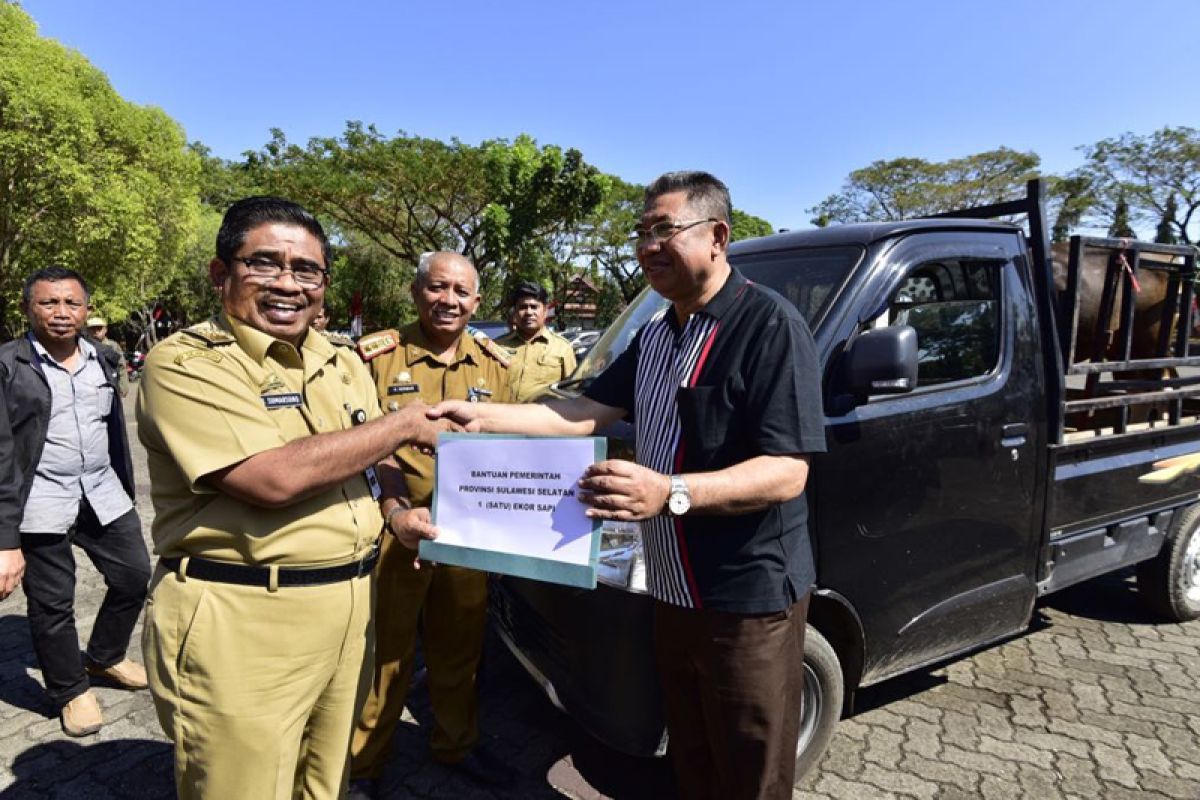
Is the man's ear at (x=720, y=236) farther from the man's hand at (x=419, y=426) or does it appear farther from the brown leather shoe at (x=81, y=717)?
the brown leather shoe at (x=81, y=717)

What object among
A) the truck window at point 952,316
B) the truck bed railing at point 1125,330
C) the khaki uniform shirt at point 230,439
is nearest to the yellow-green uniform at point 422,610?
the khaki uniform shirt at point 230,439

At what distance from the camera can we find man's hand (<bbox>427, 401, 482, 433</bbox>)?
6.38 ft

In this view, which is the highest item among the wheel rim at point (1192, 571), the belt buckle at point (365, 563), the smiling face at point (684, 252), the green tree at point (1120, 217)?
the green tree at point (1120, 217)

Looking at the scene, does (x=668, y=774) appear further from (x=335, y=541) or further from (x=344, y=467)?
(x=344, y=467)

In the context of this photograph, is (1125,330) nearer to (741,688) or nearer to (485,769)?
(741,688)

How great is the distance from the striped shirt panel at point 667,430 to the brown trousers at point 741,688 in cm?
8

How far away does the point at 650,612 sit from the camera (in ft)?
7.00

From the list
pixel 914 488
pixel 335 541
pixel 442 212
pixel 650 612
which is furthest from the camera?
pixel 442 212

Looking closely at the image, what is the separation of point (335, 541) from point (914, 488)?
2.07 metres

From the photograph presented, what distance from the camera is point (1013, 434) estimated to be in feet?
9.60

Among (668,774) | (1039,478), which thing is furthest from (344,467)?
(1039,478)

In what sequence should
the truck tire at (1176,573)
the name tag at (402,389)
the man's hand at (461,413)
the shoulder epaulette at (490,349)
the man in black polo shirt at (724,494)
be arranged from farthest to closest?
the truck tire at (1176,573) → the shoulder epaulette at (490,349) → the name tag at (402,389) → the man's hand at (461,413) → the man in black polo shirt at (724,494)

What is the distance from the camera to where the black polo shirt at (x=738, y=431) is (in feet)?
5.47

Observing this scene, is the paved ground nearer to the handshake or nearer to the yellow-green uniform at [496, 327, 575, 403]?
the handshake
